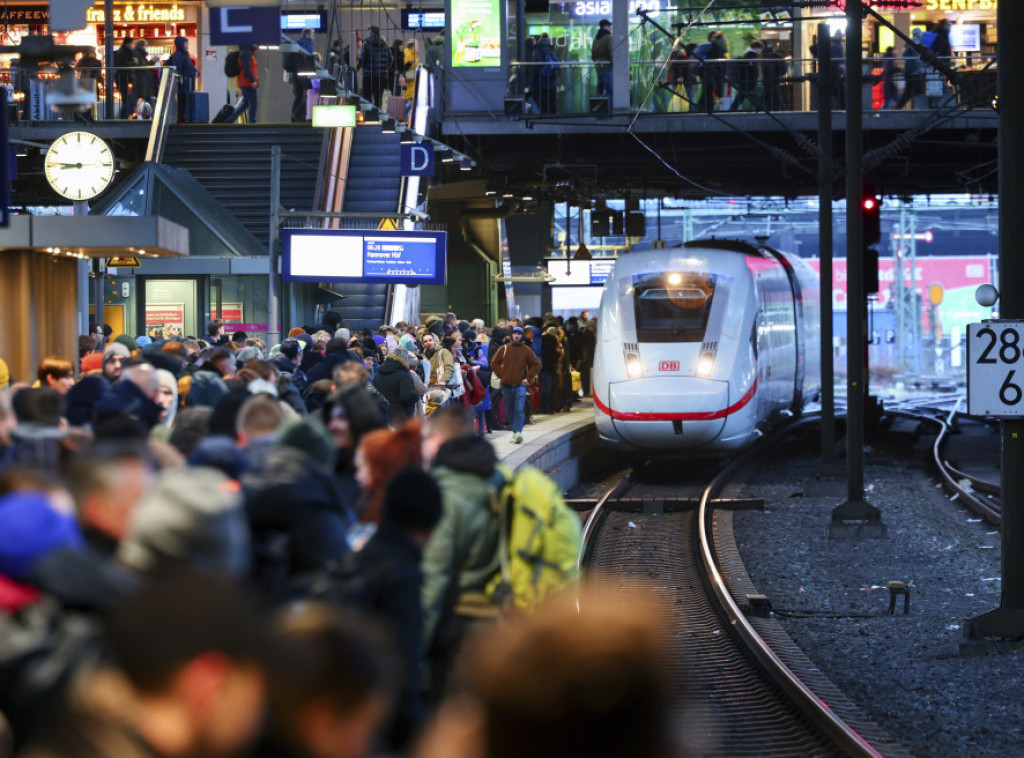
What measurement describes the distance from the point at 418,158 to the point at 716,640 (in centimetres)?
1280

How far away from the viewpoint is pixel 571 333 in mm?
29047

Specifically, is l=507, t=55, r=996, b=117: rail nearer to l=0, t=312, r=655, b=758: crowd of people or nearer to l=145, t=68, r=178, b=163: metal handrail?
l=145, t=68, r=178, b=163: metal handrail

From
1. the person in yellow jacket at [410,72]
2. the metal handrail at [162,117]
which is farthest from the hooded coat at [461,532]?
the person in yellow jacket at [410,72]

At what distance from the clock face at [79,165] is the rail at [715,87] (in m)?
7.65

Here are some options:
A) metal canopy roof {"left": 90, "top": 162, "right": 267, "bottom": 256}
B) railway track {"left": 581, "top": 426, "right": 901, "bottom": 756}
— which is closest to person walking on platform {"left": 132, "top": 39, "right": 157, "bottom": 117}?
metal canopy roof {"left": 90, "top": 162, "right": 267, "bottom": 256}

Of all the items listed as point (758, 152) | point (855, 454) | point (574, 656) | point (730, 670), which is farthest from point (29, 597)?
point (758, 152)

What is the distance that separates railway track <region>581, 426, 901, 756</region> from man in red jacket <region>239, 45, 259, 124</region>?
1223cm

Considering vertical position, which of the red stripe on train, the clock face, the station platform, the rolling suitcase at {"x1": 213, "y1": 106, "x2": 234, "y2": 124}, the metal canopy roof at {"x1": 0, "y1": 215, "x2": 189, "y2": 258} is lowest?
the station platform

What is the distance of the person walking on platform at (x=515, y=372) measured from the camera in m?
21.0

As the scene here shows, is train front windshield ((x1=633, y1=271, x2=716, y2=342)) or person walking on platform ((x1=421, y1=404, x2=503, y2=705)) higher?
train front windshield ((x1=633, y1=271, x2=716, y2=342))

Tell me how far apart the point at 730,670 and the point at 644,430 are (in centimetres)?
923

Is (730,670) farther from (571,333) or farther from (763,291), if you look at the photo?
(571,333)

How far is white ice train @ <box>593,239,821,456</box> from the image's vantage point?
1947 cm

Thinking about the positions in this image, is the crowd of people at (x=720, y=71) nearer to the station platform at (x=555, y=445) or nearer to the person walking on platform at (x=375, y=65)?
the person walking on platform at (x=375, y=65)
